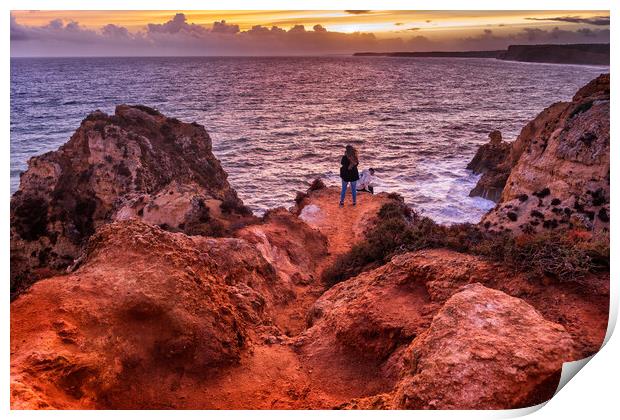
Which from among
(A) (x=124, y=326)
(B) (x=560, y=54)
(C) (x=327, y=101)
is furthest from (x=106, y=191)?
(B) (x=560, y=54)

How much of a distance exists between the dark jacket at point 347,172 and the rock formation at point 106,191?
2821 millimetres

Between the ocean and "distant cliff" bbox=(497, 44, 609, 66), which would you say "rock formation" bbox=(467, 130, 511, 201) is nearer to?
the ocean

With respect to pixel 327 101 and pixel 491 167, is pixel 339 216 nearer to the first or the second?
pixel 327 101

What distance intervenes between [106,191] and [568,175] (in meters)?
11.7

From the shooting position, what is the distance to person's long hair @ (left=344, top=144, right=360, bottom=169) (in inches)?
502

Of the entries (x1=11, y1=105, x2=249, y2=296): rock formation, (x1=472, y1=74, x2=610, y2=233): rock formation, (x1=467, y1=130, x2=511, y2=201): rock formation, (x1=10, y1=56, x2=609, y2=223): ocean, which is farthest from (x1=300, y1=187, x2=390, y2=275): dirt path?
(x1=472, y1=74, x2=610, y2=233): rock formation

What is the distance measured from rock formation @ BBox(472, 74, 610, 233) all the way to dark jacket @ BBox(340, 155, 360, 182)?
364 cm

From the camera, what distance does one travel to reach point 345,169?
13812 millimetres

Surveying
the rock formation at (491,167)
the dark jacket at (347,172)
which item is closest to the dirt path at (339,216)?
the dark jacket at (347,172)

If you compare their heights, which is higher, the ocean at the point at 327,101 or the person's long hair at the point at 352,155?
the ocean at the point at 327,101

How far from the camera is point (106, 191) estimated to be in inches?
564

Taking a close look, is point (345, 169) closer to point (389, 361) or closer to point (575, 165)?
point (575, 165)

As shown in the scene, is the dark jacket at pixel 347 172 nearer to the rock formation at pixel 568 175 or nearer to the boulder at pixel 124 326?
the rock formation at pixel 568 175

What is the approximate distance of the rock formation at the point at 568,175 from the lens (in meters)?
10.9
